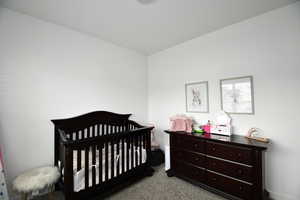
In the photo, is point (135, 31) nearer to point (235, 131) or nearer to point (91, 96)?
point (91, 96)

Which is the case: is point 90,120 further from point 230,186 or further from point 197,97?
point 230,186

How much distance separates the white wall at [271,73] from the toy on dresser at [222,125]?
13cm

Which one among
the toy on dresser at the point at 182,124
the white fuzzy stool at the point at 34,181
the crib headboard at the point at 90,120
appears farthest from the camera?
the toy on dresser at the point at 182,124

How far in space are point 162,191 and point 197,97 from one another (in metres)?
1.69

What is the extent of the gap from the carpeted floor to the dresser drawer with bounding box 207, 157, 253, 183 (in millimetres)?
378

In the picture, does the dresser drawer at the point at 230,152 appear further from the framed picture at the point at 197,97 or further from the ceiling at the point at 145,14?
the ceiling at the point at 145,14

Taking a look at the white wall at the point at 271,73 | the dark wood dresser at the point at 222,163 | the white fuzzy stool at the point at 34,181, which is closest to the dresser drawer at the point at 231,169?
the dark wood dresser at the point at 222,163

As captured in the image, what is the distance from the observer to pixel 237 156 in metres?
1.67

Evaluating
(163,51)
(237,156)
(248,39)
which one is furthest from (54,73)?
(248,39)

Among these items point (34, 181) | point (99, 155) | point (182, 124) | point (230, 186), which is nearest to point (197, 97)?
point (182, 124)

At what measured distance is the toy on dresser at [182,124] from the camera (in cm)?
235

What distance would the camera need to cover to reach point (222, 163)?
1799 mm

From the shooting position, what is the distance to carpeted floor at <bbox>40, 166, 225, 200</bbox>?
1.83 meters

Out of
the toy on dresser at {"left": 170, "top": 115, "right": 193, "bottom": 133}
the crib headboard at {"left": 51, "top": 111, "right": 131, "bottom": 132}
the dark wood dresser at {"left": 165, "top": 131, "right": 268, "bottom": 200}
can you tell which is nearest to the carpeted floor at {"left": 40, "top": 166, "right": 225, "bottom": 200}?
the dark wood dresser at {"left": 165, "top": 131, "right": 268, "bottom": 200}
